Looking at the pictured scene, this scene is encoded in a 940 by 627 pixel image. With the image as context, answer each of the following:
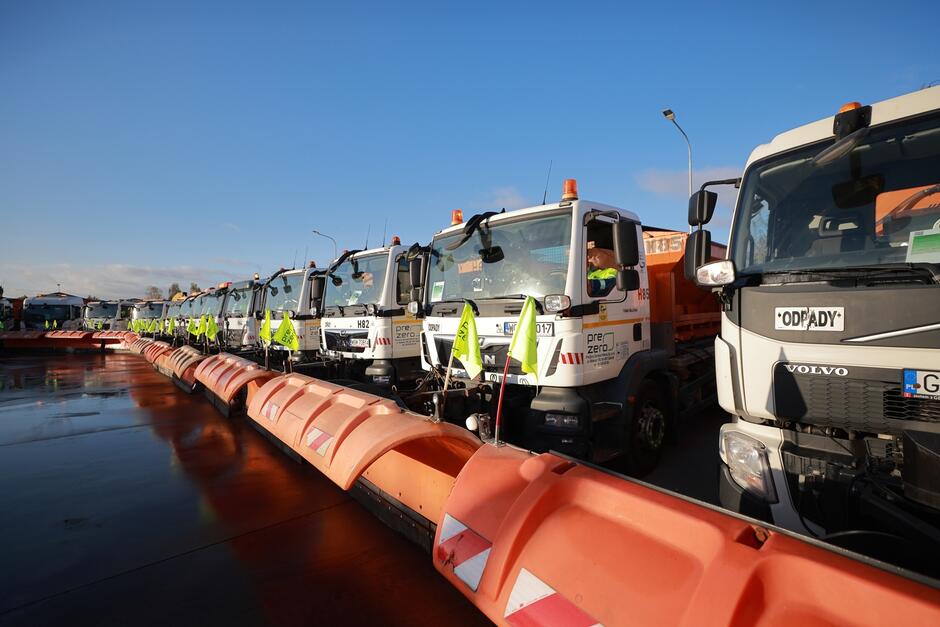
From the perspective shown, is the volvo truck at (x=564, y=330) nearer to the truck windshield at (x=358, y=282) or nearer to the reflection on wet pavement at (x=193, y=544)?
the reflection on wet pavement at (x=193, y=544)

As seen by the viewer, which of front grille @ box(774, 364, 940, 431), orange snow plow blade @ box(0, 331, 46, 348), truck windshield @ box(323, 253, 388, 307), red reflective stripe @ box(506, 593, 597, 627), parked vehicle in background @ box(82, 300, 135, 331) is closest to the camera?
red reflective stripe @ box(506, 593, 597, 627)

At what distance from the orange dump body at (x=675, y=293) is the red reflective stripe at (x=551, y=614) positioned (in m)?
4.13

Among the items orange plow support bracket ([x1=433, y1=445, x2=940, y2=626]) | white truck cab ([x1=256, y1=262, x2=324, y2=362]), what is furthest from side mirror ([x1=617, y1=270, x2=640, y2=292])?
white truck cab ([x1=256, y1=262, x2=324, y2=362])

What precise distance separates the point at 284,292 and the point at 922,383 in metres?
10.5

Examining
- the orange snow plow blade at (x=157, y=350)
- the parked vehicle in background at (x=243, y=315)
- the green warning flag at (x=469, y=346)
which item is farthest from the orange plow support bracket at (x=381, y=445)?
the orange snow plow blade at (x=157, y=350)

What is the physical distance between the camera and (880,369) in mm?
1979

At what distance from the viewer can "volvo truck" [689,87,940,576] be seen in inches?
72.6

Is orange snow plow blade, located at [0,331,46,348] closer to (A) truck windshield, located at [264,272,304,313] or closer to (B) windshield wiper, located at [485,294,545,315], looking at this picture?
(A) truck windshield, located at [264,272,304,313]

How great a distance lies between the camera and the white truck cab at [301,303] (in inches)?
332

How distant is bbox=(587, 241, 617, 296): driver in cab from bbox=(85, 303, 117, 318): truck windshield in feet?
116

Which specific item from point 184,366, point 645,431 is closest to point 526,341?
point 645,431

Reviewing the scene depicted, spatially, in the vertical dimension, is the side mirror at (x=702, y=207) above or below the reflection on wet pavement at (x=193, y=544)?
above

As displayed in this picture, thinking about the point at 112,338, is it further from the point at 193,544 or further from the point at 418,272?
the point at 193,544

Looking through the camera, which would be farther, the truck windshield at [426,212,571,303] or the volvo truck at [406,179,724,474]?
the truck windshield at [426,212,571,303]
